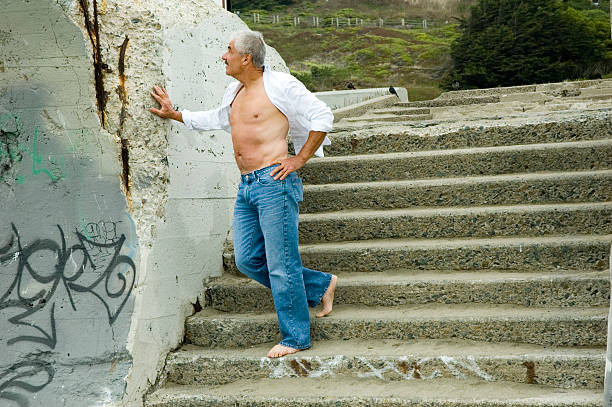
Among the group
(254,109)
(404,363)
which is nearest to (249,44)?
(254,109)

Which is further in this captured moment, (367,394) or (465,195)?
(465,195)

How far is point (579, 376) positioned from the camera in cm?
317

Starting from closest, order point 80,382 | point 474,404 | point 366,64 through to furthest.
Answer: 1. point 474,404
2. point 80,382
3. point 366,64

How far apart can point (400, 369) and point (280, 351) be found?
698 millimetres

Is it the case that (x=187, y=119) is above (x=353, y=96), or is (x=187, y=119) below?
below

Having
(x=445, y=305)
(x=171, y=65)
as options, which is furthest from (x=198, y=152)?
(x=445, y=305)

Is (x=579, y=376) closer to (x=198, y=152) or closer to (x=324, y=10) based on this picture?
(x=198, y=152)

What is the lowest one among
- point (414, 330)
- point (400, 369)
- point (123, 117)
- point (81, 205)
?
point (400, 369)

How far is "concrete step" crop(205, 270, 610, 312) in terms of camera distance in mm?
3572

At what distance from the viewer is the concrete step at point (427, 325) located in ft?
11.1

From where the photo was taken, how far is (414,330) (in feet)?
11.9

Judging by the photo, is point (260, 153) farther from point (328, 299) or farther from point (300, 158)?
point (328, 299)

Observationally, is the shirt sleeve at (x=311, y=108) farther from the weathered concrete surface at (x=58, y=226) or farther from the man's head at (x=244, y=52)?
the weathered concrete surface at (x=58, y=226)

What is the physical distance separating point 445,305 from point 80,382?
2221 millimetres
